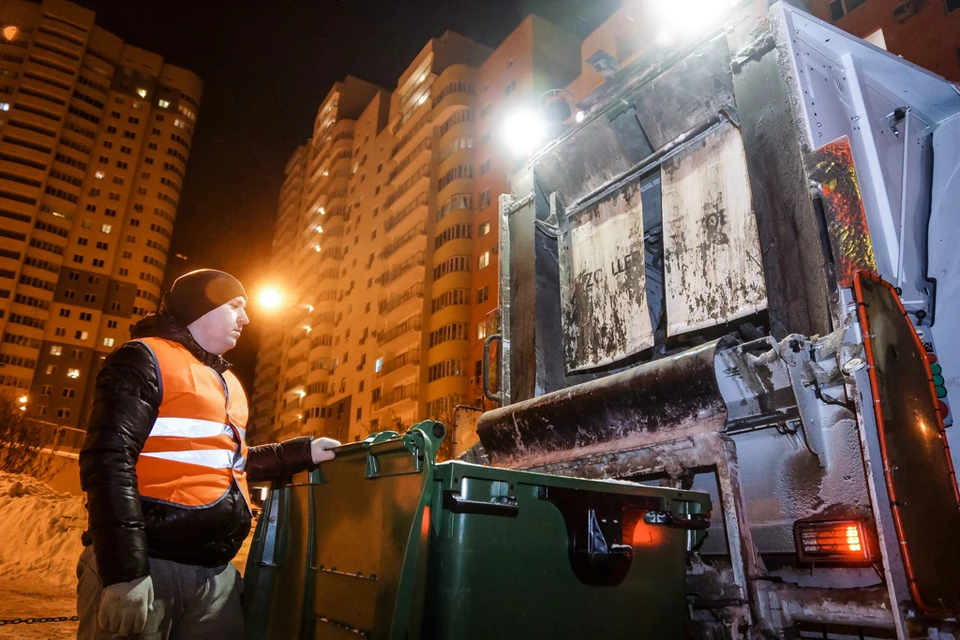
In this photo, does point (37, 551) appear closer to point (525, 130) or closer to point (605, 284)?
point (525, 130)

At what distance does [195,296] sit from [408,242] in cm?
4636

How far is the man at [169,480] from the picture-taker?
6.28 ft

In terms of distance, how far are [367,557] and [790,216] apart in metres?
2.88

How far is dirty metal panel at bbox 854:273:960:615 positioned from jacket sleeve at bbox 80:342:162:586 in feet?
9.48

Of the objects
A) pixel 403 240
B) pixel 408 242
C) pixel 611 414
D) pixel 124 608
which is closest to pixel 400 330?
pixel 408 242

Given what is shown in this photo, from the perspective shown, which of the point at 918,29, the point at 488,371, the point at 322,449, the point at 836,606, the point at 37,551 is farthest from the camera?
the point at 918,29

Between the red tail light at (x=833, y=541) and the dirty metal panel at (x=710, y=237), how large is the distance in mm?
1403

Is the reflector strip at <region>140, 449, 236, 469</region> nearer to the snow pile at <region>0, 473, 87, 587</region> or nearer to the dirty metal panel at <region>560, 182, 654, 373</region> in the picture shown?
the dirty metal panel at <region>560, 182, 654, 373</region>

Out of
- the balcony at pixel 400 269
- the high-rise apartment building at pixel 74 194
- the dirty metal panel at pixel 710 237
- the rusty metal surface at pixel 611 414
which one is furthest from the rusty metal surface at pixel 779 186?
the high-rise apartment building at pixel 74 194

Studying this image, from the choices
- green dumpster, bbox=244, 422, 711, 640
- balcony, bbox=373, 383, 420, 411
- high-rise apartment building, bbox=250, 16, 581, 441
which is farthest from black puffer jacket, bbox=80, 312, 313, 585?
balcony, bbox=373, 383, 420, 411

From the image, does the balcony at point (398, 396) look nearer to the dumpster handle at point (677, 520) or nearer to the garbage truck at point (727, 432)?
the garbage truck at point (727, 432)

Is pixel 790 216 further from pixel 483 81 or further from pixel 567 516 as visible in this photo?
pixel 483 81

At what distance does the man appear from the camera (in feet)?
6.28

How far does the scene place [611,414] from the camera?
3.64 meters
